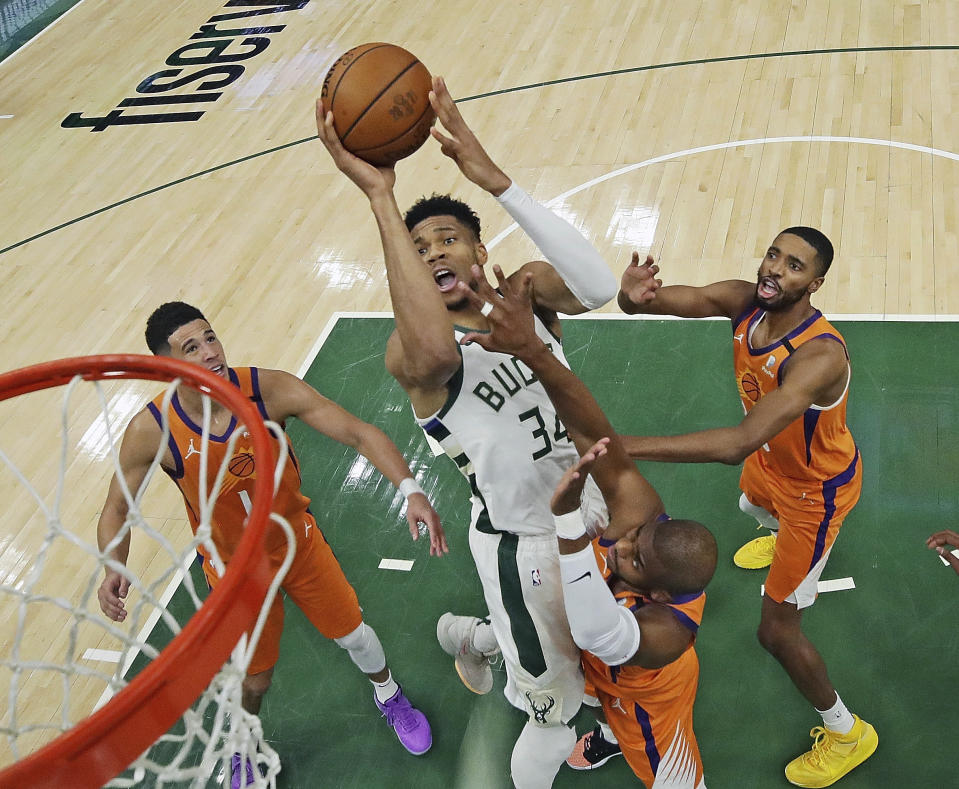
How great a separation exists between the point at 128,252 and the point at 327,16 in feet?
14.1

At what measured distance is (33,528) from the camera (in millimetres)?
5469

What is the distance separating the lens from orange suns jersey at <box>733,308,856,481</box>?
3.63 m

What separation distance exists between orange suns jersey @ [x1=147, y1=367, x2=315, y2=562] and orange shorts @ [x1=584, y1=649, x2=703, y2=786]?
1244mm

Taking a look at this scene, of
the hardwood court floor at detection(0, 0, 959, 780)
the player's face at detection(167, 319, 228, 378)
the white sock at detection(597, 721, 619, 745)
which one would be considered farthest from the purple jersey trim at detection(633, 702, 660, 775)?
the hardwood court floor at detection(0, 0, 959, 780)

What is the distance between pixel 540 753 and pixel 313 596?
106cm

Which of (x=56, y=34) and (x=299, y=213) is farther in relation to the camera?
(x=56, y=34)

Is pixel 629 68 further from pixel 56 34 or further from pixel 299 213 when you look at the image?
pixel 56 34

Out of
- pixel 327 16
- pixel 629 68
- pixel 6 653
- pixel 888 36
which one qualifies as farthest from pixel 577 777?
pixel 327 16

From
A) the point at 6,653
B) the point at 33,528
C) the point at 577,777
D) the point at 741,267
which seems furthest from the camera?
the point at 741,267

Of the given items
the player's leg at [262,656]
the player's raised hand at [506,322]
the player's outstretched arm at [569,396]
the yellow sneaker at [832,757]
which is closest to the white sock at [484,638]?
the player's leg at [262,656]

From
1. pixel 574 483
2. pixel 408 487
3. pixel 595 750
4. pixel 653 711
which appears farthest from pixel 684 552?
pixel 595 750

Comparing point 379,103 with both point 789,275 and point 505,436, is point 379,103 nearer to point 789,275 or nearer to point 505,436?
point 505,436

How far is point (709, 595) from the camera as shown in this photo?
4.52 metres

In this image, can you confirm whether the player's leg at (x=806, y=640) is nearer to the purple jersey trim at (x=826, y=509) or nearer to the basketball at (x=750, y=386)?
the purple jersey trim at (x=826, y=509)
